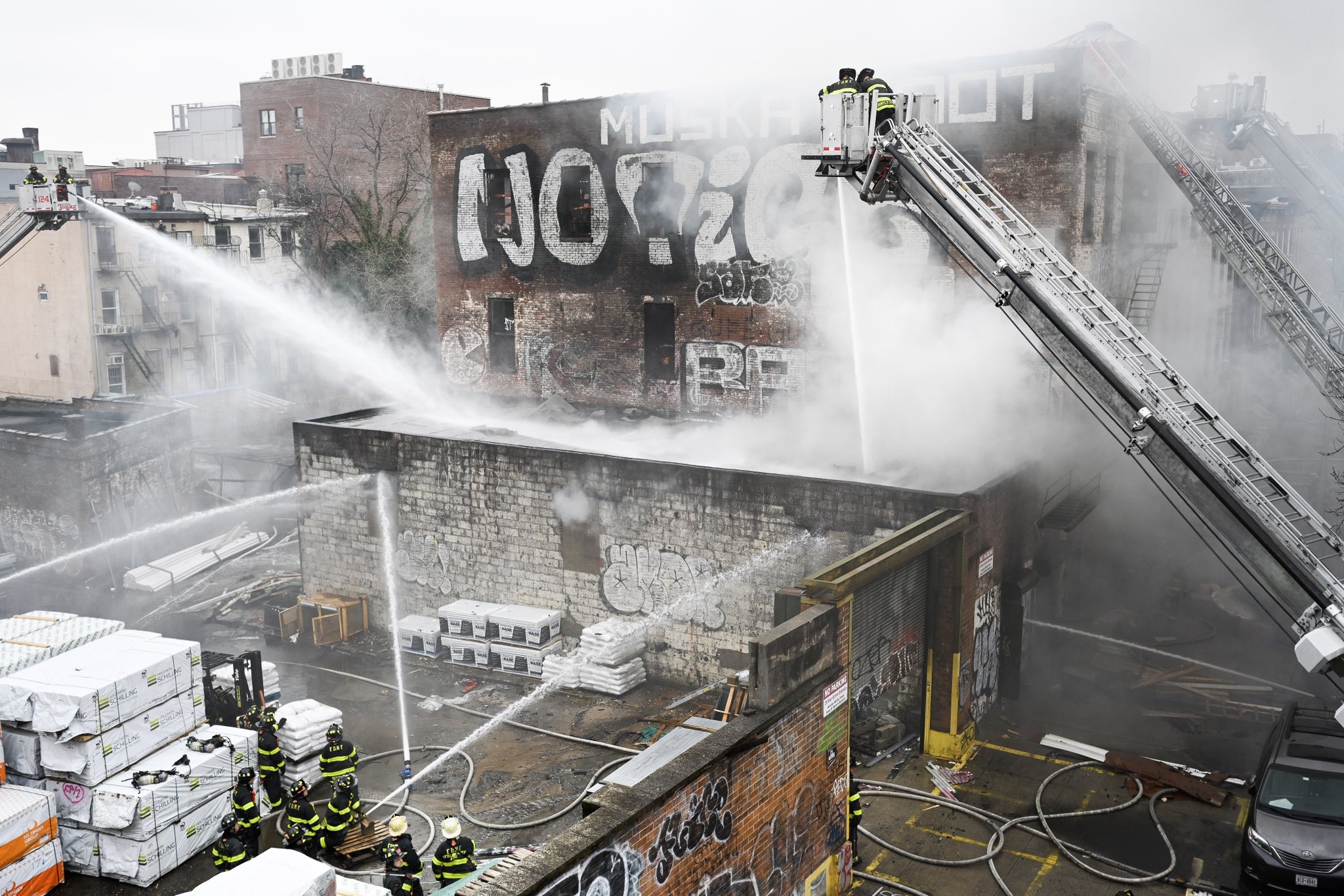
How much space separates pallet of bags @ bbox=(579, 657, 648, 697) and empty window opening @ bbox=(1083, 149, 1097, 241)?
36.0ft

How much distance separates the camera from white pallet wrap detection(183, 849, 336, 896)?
29.1ft

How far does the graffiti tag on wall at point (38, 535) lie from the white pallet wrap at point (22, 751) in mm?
13687

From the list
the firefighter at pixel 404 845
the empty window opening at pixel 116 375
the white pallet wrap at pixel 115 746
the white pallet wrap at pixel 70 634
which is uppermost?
the empty window opening at pixel 116 375

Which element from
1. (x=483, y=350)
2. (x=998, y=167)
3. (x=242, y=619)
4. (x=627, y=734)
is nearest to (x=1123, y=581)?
(x=998, y=167)

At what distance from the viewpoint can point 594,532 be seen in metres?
17.8

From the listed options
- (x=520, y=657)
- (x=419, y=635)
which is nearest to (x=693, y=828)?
(x=520, y=657)

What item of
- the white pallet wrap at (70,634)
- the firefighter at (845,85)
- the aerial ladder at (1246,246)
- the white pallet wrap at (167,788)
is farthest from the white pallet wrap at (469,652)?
the aerial ladder at (1246,246)

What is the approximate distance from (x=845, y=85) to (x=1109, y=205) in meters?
10.2

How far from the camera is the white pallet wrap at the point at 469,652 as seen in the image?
1806 centimetres

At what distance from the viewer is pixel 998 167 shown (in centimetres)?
1948

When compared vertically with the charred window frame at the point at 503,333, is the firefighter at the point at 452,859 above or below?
below

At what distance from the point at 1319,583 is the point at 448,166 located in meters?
21.5

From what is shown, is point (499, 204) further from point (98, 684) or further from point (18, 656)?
point (98, 684)

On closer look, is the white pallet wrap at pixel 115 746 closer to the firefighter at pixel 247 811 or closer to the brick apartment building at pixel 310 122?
the firefighter at pixel 247 811
